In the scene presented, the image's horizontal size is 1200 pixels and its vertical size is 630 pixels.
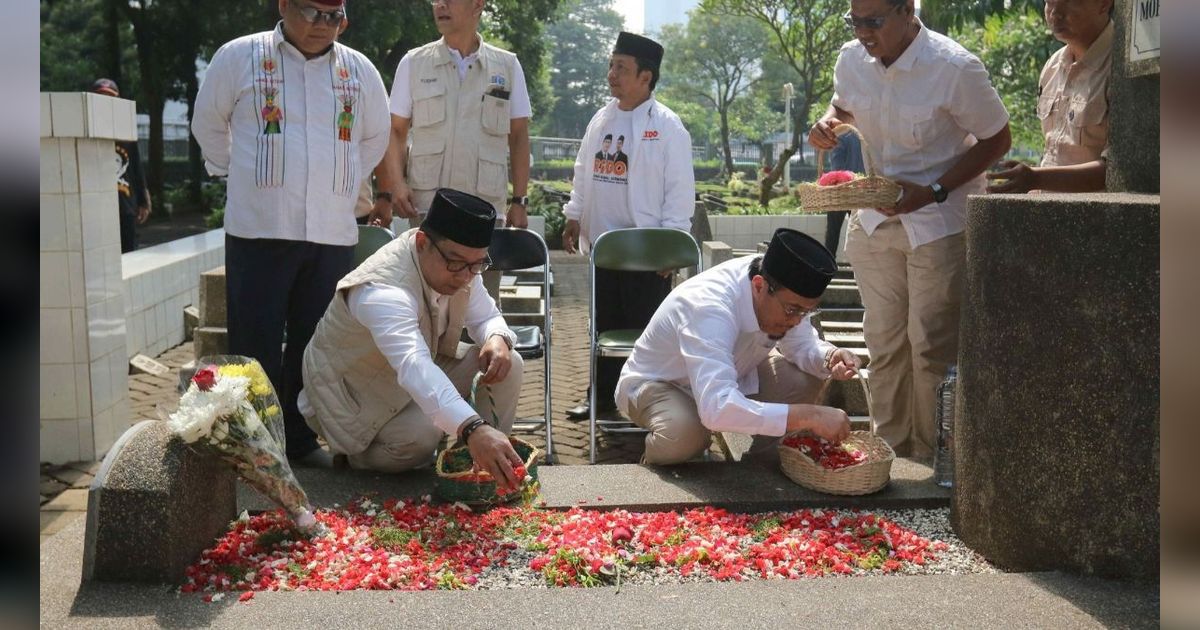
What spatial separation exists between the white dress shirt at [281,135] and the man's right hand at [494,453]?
5.39 feet

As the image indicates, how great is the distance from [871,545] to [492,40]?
2620 cm

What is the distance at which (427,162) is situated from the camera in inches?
241

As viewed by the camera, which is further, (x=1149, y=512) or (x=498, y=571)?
(x=498, y=571)

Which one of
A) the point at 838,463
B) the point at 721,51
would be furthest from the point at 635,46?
the point at 721,51

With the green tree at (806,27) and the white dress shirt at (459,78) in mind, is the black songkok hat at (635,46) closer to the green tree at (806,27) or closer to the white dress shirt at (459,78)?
the white dress shirt at (459,78)

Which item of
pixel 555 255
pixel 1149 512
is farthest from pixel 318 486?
pixel 555 255

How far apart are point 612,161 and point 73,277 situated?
9.77 feet

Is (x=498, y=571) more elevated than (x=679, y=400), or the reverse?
(x=679, y=400)

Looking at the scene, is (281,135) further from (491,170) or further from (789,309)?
(789,309)

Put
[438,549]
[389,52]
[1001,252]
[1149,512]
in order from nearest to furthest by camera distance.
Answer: [1149,512]
[1001,252]
[438,549]
[389,52]

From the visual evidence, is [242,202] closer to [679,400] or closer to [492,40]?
[679,400]

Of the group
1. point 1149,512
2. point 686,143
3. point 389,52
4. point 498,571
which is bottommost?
point 498,571

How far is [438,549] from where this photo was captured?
391 cm

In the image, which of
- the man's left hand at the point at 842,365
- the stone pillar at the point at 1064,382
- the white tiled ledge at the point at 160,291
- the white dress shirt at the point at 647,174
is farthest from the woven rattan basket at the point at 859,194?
the white tiled ledge at the point at 160,291
